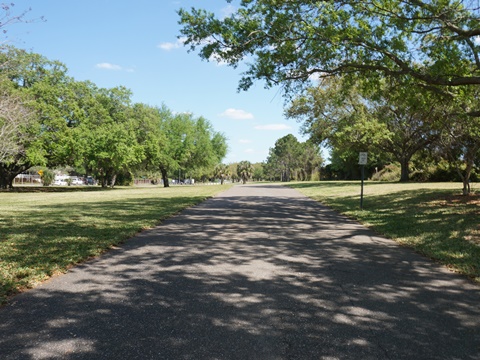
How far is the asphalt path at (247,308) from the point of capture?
10.1 ft

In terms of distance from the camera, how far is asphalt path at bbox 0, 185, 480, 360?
309 centimetres

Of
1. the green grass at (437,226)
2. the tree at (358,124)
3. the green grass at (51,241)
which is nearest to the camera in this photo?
the green grass at (51,241)

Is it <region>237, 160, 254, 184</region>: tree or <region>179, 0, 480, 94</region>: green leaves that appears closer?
<region>179, 0, 480, 94</region>: green leaves

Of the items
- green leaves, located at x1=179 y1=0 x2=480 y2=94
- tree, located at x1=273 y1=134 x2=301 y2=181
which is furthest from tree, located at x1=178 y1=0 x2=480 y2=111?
tree, located at x1=273 y1=134 x2=301 y2=181

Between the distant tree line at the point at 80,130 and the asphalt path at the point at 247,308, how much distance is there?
2531cm

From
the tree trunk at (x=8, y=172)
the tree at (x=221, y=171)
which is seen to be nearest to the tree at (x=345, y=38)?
the tree trunk at (x=8, y=172)

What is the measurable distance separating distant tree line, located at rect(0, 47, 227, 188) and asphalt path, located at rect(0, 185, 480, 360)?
83.1ft

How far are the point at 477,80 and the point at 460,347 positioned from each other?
895 cm

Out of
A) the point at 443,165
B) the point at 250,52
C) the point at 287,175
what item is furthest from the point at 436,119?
the point at 287,175

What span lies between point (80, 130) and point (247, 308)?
37.9 m

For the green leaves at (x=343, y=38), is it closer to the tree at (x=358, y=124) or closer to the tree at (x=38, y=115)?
the tree at (x=358, y=124)

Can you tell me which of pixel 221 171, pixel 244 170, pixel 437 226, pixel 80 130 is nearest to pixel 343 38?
pixel 437 226

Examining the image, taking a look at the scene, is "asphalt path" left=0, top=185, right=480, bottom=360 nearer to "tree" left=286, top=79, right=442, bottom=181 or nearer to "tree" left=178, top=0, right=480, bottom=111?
"tree" left=178, top=0, right=480, bottom=111

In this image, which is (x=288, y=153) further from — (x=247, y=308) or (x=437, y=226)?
(x=247, y=308)
